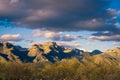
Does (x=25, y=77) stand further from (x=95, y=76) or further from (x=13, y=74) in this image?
(x=95, y=76)

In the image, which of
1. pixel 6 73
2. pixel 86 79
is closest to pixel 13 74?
pixel 6 73

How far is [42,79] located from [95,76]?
4023 cm

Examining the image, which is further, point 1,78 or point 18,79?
point 18,79

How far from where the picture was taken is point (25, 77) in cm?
19838

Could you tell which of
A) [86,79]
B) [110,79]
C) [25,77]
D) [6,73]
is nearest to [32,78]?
[25,77]

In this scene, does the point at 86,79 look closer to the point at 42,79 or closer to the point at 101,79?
the point at 101,79

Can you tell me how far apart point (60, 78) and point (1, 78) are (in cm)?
4576

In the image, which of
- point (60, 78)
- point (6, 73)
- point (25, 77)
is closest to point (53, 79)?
point (60, 78)

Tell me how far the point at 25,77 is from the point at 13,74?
31.0 feet

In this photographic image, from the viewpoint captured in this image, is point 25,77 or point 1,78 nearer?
point 1,78

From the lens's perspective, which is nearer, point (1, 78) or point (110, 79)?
point (1, 78)

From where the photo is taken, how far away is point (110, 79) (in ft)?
639

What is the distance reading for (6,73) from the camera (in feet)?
634

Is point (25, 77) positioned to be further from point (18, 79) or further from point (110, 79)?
point (110, 79)
